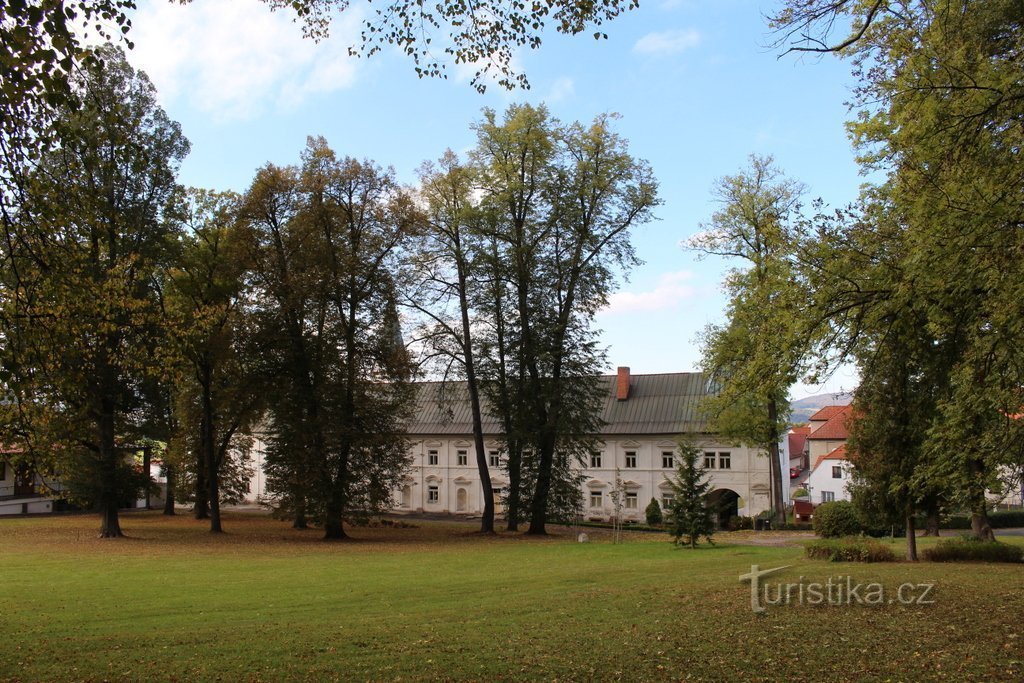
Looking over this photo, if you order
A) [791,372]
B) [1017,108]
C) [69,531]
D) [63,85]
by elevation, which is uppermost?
[1017,108]

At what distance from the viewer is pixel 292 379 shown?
105ft

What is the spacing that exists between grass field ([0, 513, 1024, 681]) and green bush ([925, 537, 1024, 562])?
2189 mm

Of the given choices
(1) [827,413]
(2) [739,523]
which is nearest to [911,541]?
(2) [739,523]

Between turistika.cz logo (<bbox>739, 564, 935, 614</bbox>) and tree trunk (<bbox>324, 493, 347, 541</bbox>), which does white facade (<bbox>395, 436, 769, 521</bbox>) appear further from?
turistika.cz logo (<bbox>739, 564, 935, 614</bbox>)

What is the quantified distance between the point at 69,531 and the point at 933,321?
117 feet

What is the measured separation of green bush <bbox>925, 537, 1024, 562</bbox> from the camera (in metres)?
19.8

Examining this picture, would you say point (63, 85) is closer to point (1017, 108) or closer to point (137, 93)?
point (1017, 108)

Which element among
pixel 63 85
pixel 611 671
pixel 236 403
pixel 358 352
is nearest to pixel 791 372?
pixel 611 671

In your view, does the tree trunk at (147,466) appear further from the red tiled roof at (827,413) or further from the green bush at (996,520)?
the red tiled roof at (827,413)

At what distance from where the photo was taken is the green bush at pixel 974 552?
19812mm

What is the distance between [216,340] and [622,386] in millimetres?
32951

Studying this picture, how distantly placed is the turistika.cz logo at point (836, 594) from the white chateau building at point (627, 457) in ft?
113

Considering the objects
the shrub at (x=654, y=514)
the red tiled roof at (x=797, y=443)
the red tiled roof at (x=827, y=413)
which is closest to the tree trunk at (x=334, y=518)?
the shrub at (x=654, y=514)

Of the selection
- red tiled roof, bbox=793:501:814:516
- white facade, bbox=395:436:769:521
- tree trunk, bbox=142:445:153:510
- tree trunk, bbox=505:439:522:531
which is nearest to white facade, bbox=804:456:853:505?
red tiled roof, bbox=793:501:814:516
